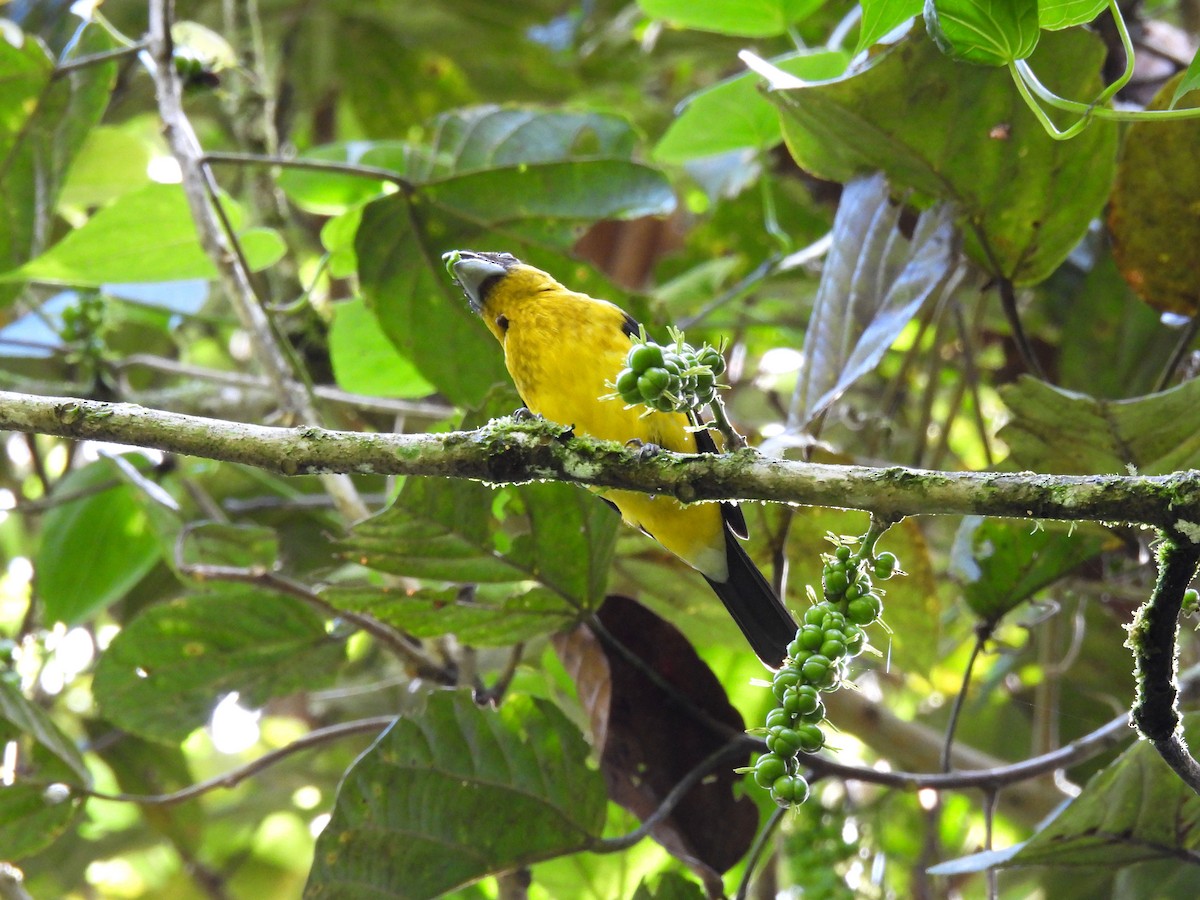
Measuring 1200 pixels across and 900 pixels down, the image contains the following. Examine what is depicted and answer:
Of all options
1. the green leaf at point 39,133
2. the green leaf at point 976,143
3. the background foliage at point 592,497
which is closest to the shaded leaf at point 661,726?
the background foliage at point 592,497

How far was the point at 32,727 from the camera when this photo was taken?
195cm

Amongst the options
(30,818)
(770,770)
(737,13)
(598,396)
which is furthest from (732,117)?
(30,818)

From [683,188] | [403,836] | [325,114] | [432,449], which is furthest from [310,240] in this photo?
[432,449]

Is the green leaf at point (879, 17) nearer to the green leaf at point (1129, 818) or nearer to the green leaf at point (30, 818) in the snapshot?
the green leaf at point (1129, 818)

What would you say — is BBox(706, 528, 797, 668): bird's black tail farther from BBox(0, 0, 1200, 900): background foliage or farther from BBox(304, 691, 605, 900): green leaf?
BBox(304, 691, 605, 900): green leaf

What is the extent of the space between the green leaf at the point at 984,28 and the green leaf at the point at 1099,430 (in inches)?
19.6

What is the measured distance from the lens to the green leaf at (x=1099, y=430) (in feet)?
5.16

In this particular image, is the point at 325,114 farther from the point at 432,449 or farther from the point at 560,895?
the point at 432,449

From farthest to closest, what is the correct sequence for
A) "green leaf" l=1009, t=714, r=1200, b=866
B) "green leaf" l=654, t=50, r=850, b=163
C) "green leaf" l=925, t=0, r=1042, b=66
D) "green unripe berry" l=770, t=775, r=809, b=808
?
"green leaf" l=654, t=50, r=850, b=163
"green leaf" l=1009, t=714, r=1200, b=866
"green leaf" l=925, t=0, r=1042, b=66
"green unripe berry" l=770, t=775, r=809, b=808

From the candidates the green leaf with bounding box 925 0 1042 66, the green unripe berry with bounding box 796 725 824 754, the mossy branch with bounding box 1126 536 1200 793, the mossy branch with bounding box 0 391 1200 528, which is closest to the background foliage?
the green leaf with bounding box 925 0 1042 66

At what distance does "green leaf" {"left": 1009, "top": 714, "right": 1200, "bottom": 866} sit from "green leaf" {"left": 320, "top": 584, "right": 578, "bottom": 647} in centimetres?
75

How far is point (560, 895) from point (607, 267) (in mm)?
2731

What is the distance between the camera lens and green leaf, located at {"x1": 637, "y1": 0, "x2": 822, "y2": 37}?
2381 millimetres

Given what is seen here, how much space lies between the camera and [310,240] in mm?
3945
